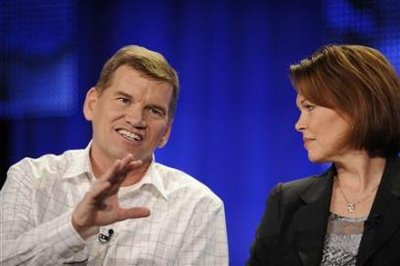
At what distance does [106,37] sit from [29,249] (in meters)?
1.76

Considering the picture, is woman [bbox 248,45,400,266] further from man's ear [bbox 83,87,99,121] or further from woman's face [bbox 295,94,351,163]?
man's ear [bbox 83,87,99,121]

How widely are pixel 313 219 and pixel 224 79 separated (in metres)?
1.48

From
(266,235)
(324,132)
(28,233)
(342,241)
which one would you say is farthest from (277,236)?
(28,233)

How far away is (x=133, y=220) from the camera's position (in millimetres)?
1994

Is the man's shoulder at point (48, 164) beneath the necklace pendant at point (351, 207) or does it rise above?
beneath

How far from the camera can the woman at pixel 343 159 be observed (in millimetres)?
1695

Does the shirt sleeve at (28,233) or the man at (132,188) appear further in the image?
the man at (132,188)

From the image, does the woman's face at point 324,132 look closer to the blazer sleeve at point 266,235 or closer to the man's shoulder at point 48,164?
the blazer sleeve at point 266,235

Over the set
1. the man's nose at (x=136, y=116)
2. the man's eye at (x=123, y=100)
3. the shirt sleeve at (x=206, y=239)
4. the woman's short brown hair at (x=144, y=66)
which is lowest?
the shirt sleeve at (x=206, y=239)

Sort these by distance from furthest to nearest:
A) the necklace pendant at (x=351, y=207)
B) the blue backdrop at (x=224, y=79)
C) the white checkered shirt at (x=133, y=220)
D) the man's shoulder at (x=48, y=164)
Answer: the blue backdrop at (x=224, y=79) → the man's shoulder at (x=48, y=164) → the white checkered shirt at (x=133, y=220) → the necklace pendant at (x=351, y=207)

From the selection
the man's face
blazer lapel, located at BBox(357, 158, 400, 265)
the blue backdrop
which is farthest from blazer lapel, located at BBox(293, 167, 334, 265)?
the blue backdrop

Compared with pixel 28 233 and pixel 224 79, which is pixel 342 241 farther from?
pixel 224 79

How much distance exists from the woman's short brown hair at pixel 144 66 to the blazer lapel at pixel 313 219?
0.53 m

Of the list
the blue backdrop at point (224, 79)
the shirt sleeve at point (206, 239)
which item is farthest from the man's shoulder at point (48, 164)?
the blue backdrop at point (224, 79)
